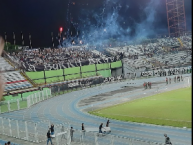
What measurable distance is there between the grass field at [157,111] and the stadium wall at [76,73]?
25.1 m

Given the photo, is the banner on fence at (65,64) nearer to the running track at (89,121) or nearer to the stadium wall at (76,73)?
the stadium wall at (76,73)

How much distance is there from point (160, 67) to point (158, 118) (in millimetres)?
43288

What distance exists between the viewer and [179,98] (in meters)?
31.5

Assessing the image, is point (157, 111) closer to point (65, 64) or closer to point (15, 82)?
point (15, 82)

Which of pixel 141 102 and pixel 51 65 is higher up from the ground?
pixel 51 65

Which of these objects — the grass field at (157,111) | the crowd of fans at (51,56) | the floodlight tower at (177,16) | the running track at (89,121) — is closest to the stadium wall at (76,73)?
the crowd of fans at (51,56)

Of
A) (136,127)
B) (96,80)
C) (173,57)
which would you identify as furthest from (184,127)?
(173,57)

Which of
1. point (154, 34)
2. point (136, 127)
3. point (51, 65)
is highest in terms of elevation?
point (154, 34)

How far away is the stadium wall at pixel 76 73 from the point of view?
52594 millimetres

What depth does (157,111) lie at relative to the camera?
2575cm

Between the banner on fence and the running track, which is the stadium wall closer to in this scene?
the banner on fence

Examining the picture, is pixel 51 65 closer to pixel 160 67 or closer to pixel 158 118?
pixel 160 67

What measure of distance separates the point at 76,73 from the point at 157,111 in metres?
33.4

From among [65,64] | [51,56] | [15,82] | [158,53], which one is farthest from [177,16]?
[15,82]
